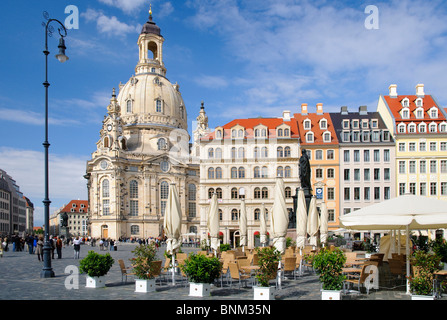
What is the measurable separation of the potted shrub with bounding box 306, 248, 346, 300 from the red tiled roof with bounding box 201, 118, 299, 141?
46907mm

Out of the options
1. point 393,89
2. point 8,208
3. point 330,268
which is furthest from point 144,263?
point 8,208

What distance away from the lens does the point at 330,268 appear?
12258 mm

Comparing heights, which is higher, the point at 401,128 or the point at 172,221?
the point at 401,128

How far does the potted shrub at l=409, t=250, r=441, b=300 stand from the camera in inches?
463

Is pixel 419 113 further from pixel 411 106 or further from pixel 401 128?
pixel 401 128

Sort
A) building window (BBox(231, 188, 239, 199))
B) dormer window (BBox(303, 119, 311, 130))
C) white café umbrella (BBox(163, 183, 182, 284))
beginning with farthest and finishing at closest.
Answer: building window (BBox(231, 188, 239, 199)), dormer window (BBox(303, 119, 311, 130)), white café umbrella (BBox(163, 183, 182, 284))

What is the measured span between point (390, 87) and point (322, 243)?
131 feet

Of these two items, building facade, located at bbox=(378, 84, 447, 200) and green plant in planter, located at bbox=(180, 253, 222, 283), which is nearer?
green plant in planter, located at bbox=(180, 253, 222, 283)

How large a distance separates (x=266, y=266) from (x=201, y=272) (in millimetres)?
2063

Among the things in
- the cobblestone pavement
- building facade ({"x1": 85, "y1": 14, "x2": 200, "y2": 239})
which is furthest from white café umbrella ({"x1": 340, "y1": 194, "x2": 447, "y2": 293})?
building facade ({"x1": 85, "y1": 14, "x2": 200, "y2": 239})

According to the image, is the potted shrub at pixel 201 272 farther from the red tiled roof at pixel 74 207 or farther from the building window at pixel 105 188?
the red tiled roof at pixel 74 207

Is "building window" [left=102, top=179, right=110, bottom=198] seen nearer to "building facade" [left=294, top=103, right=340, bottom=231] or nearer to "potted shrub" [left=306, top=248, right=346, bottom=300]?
"building facade" [left=294, top=103, right=340, bottom=231]

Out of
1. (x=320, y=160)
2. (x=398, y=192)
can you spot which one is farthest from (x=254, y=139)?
(x=398, y=192)

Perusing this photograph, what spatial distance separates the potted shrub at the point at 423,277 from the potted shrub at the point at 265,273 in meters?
3.70
